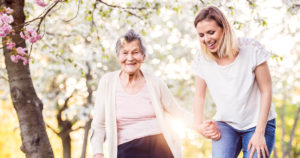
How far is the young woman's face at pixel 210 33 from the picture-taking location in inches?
118

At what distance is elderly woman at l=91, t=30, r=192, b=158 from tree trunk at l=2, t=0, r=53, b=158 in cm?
101

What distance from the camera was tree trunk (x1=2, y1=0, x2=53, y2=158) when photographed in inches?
173

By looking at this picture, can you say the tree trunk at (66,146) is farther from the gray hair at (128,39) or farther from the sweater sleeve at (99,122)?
the gray hair at (128,39)

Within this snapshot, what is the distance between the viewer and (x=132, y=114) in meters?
3.56

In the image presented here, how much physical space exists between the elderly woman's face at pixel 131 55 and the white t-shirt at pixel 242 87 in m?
0.81

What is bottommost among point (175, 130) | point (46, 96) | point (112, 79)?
point (46, 96)

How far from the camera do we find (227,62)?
3.07 meters

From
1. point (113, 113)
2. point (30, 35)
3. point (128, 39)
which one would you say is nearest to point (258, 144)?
point (113, 113)

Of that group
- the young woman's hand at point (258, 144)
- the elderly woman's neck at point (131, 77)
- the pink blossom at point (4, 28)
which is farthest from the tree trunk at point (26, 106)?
the young woman's hand at point (258, 144)

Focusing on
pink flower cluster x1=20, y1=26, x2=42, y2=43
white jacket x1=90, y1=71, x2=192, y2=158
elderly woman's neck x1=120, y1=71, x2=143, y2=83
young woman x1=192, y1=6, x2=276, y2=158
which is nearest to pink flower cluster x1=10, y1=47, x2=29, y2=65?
pink flower cluster x1=20, y1=26, x2=42, y2=43

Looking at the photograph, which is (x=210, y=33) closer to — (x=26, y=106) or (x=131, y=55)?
(x=131, y=55)

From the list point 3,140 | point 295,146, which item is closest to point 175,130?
point 3,140

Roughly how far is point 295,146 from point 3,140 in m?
20.7

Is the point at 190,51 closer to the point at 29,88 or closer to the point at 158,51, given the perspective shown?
the point at 158,51
